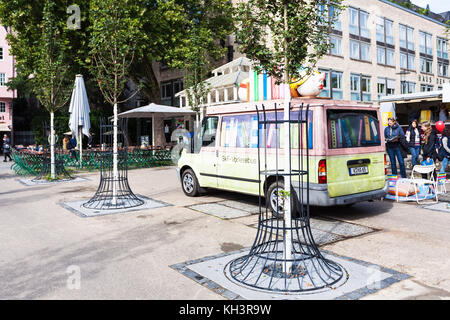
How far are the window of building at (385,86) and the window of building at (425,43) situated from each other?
7.61 metres

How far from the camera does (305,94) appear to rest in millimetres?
7555

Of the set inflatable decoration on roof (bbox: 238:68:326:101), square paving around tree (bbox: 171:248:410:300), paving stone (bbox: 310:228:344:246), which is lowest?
square paving around tree (bbox: 171:248:410:300)

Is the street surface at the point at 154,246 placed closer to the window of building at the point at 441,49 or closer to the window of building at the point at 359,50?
the window of building at the point at 359,50

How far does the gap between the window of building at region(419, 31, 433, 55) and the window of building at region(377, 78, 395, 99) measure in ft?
25.0

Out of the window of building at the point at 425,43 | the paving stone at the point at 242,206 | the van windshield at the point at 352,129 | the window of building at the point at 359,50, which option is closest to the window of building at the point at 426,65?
the window of building at the point at 425,43

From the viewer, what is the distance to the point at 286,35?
4.27m

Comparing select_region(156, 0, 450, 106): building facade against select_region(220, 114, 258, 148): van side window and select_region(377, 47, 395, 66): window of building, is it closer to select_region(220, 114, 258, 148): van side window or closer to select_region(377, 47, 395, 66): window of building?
select_region(377, 47, 395, 66): window of building

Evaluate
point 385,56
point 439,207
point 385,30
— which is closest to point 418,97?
point 439,207

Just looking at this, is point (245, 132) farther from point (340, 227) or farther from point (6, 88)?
point (6, 88)

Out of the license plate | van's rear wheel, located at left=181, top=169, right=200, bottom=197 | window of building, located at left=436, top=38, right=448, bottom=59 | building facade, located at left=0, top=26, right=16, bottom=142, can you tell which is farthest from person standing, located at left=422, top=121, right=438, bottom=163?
window of building, located at left=436, top=38, right=448, bottom=59

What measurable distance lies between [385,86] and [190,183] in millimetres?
32682

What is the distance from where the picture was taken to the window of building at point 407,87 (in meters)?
39.6

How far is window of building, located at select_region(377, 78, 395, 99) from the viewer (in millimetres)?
36828
